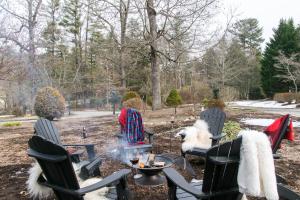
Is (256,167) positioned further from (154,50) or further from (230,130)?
(154,50)

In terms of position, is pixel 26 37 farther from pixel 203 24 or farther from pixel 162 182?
pixel 162 182

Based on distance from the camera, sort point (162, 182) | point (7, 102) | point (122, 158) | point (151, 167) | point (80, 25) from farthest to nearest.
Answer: point (80, 25) < point (7, 102) < point (122, 158) < point (162, 182) < point (151, 167)

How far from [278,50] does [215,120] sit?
21.8 m

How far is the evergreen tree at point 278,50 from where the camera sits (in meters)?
23.5

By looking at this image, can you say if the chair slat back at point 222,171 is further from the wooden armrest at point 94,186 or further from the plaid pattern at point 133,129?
the plaid pattern at point 133,129

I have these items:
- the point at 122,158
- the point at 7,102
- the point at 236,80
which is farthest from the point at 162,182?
the point at 236,80

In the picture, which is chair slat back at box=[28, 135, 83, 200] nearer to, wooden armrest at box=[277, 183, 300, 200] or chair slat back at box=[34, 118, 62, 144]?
chair slat back at box=[34, 118, 62, 144]

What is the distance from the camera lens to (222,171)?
1801 mm

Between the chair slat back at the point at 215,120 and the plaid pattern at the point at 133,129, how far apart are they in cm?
108

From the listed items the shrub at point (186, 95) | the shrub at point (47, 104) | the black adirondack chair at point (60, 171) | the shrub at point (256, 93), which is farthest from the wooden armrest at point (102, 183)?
the shrub at point (256, 93)

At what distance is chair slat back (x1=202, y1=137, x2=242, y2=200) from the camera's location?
1724 mm

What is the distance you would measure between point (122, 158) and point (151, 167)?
1007 millimetres

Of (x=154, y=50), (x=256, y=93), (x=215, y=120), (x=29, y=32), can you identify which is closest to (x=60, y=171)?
(x=215, y=120)

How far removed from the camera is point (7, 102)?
62.8 ft
